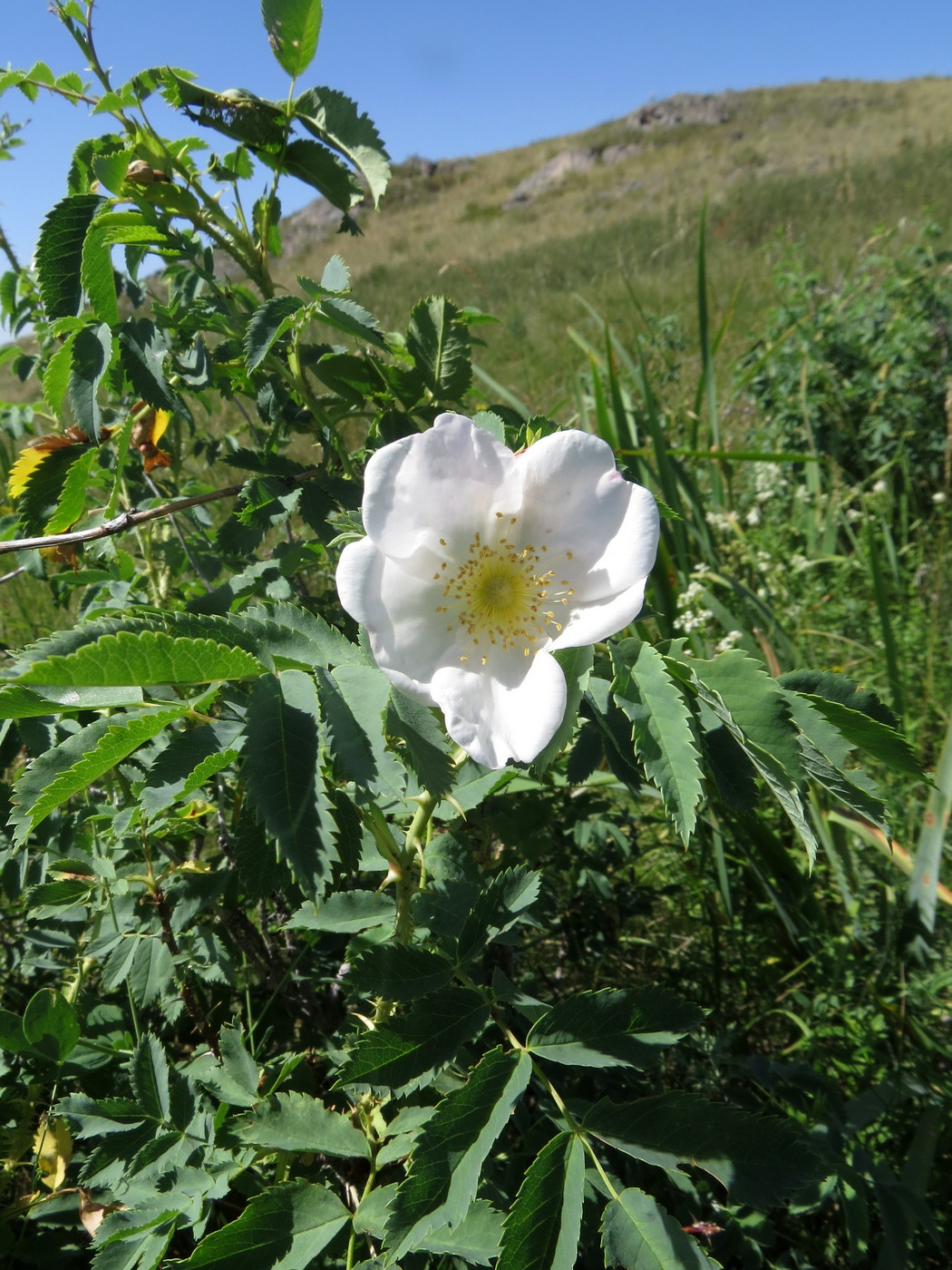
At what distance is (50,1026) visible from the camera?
1.16m

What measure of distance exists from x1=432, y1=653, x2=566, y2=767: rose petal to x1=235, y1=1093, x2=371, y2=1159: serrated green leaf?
1.82 feet

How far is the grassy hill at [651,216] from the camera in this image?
28.3 ft

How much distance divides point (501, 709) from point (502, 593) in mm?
214

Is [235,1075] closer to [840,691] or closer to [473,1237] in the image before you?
[473,1237]

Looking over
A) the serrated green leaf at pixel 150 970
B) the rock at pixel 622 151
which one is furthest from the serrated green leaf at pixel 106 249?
the rock at pixel 622 151

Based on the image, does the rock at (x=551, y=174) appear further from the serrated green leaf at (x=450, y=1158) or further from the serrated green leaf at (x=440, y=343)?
the serrated green leaf at (x=450, y=1158)

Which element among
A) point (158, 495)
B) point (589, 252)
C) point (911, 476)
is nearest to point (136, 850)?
point (158, 495)

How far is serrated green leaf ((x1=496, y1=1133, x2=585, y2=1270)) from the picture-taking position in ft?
2.57

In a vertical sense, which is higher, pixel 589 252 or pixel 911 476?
pixel 589 252

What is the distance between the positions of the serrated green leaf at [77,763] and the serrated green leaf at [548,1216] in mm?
587

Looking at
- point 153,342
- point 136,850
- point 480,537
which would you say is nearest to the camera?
point 480,537

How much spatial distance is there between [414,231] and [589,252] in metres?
9.82

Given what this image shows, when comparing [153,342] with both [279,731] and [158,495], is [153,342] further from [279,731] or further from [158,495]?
[279,731]

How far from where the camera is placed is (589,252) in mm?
14586
